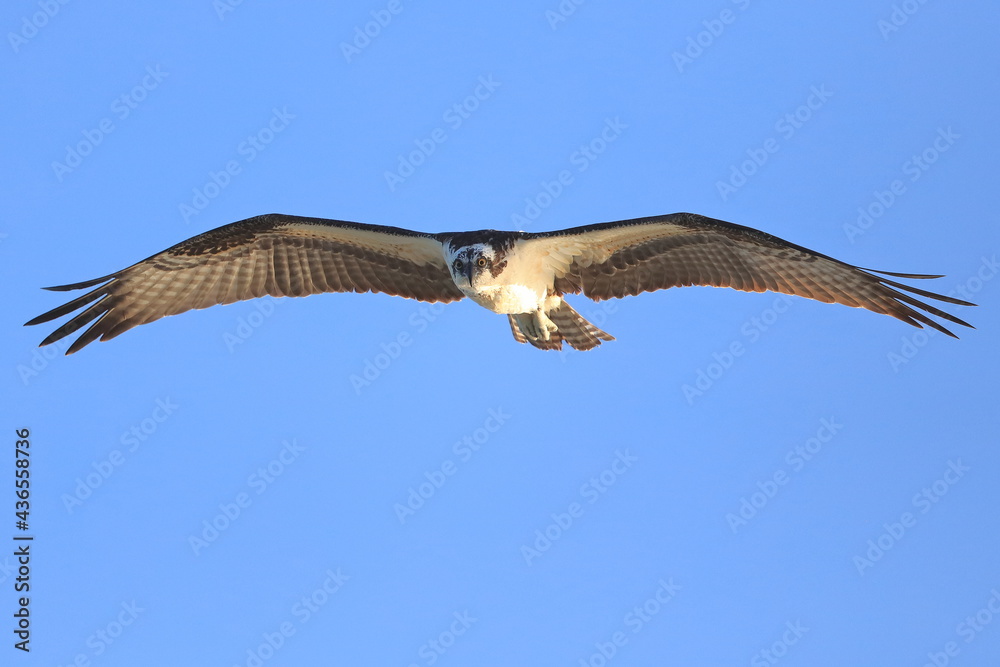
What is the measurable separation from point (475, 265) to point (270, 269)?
8.94 feet

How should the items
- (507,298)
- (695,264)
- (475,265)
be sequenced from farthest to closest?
(695,264) → (507,298) → (475,265)

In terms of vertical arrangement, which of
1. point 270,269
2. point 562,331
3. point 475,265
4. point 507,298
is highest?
point 270,269

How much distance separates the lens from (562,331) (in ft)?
33.6

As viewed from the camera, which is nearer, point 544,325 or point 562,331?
point 544,325

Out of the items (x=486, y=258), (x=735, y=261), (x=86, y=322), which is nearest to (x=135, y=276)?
(x=86, y=322)

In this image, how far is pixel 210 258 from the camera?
10008 mm

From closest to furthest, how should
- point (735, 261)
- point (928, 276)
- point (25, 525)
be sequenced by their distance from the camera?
point (928, 276)
point (25, 525)
point (735, 261)

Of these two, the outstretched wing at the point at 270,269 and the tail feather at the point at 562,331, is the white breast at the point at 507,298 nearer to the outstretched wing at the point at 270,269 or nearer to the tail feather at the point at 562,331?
the tail feather at the point at 562,331

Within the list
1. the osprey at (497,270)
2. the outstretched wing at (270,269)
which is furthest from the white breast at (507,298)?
the outstretched wing at (270,269)

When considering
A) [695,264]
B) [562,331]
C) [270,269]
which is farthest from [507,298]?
[270,269]

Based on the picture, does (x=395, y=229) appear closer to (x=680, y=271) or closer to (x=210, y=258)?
(x=210, y=258)

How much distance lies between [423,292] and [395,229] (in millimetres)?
921

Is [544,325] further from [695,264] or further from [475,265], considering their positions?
[695,264]

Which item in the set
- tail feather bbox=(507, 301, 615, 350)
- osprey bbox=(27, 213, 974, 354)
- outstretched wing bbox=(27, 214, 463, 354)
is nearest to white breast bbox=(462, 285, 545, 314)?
osprey bbox=(27, 213, 974, 354)
